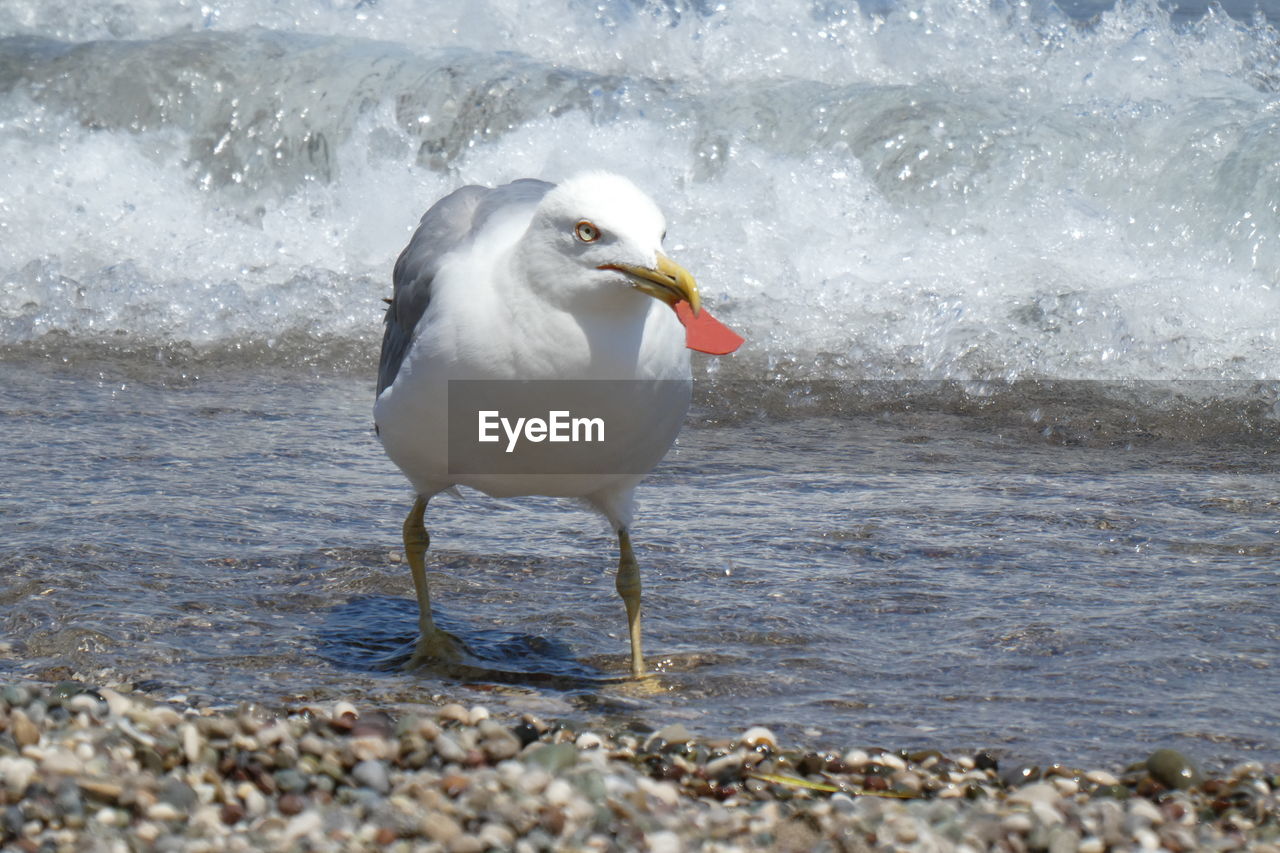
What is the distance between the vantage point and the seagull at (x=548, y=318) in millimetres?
3674

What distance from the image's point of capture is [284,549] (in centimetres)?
515

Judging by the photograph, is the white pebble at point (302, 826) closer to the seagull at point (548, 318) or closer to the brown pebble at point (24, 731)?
the brown pebble at point (24, 731)

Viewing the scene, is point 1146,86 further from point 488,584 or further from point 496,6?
point 488,584

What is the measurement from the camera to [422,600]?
4570 mm

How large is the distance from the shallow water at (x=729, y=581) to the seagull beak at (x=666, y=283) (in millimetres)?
1004

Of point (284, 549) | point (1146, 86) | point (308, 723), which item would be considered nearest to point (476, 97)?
point (1146, 86)

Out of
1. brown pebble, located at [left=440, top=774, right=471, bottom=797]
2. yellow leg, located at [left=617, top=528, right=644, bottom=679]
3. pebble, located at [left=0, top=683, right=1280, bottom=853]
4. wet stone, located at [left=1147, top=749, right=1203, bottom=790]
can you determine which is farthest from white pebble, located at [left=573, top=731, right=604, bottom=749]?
wet stone, located at [left=1147, top=749, right=1203, bottom=790]

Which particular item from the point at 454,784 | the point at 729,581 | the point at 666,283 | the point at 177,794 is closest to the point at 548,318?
the point at 666,283

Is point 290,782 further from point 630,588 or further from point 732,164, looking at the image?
point 732,164

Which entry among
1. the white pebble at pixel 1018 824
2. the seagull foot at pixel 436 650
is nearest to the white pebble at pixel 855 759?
the white pebble at pixel 1018 824

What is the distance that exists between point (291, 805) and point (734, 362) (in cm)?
529

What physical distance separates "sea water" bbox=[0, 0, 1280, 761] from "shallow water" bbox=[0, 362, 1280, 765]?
0.02 metres

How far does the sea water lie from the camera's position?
14.1 ft

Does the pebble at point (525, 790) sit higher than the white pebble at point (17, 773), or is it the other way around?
the white pebble at point (17, 773)
